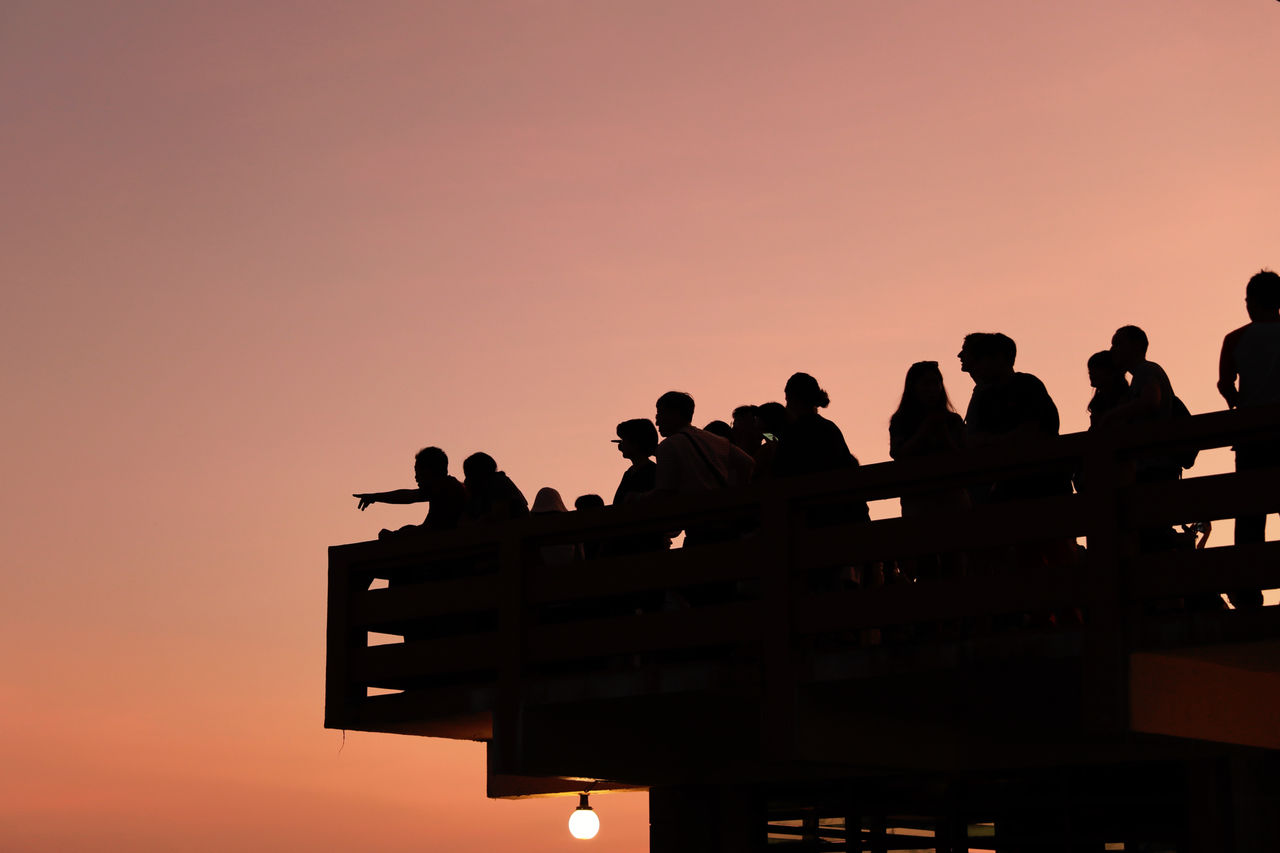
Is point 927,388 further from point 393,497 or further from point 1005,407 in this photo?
point 393,497

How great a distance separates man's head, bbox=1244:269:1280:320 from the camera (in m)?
9.79

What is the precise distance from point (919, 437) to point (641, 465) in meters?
2.26

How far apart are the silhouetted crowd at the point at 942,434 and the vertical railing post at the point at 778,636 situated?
1.10 feet

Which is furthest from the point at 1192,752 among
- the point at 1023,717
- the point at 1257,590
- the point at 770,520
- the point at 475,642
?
the point at 475,642

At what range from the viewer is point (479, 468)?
486 inches

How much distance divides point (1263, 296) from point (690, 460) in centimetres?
365

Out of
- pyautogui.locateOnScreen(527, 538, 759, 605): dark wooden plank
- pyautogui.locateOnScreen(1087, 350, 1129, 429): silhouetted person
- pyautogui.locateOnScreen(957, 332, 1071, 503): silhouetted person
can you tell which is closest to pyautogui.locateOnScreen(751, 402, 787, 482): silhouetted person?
pyautogui.locateOnScreen(527, 538, 759, 605): dark wooden plank

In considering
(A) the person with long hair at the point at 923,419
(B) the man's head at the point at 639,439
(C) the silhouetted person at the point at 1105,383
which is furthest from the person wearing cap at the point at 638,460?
(C) the silhouetted person at the point at 1105,383

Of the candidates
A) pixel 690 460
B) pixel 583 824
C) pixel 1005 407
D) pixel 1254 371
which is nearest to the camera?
pixel 1254 371

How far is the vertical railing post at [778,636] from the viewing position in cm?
1006

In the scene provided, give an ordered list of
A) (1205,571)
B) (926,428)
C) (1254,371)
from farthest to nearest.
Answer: (926,428) → (1254,371) → (1205,571)

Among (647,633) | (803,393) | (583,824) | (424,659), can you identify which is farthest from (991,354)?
(583,824)

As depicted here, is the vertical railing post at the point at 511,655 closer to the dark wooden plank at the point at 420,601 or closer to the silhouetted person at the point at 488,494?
the dark wooden plank at the point at 420,601

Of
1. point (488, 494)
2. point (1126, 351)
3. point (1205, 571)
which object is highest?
point (1126, 351)
